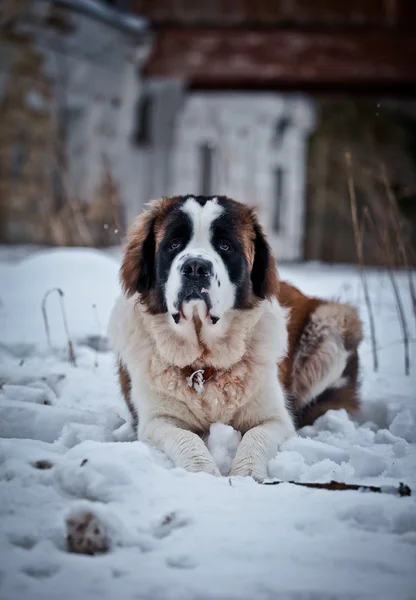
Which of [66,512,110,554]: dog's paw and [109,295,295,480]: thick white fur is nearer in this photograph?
[66,512,110,554]: dog's paw

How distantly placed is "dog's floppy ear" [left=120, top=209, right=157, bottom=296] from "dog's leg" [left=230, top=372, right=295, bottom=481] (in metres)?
0.67

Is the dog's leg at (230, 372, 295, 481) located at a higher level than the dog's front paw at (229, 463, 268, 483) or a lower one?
higher

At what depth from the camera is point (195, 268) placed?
102 inches

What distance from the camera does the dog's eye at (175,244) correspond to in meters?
2.80

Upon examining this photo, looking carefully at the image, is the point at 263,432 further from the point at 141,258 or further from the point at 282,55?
the point at 282,55

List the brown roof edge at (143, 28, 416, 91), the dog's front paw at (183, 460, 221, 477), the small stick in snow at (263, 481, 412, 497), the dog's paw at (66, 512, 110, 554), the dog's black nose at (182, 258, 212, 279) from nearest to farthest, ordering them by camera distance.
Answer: the dog's paw at (66, 512, 110, 554) < the small stick in snow at (263, 481, 412, 497) < the dog's front paw at (183, 460, 221, 477) < the dog's black nose at (182, 258, 212, 279) < the brown roof edge at (143, 28, 416, 91)

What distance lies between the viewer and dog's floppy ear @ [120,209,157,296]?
9.64 ft

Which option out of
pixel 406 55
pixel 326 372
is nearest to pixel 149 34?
pixel 406 55

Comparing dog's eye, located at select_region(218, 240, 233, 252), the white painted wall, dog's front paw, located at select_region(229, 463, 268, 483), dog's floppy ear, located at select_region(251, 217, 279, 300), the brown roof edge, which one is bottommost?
dog's front paw, located at select_region(229, 463, 268, 483)

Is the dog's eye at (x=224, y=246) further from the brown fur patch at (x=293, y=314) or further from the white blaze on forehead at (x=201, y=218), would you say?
the brown fur patch at (x=293, y=314)

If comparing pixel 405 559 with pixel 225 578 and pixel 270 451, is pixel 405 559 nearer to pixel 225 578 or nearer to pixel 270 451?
pixel 225 578

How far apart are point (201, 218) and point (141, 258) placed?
35 centimetres

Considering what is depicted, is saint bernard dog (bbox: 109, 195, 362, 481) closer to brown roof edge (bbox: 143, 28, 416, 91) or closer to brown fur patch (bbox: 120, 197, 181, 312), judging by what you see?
brown fur patch (bbox: 120, 197, 181, 312)

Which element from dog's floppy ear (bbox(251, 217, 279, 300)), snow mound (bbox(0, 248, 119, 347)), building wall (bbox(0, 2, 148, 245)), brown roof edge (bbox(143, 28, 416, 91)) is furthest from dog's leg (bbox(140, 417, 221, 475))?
brown roof edge (bbox(143, 28, 416, 91))
